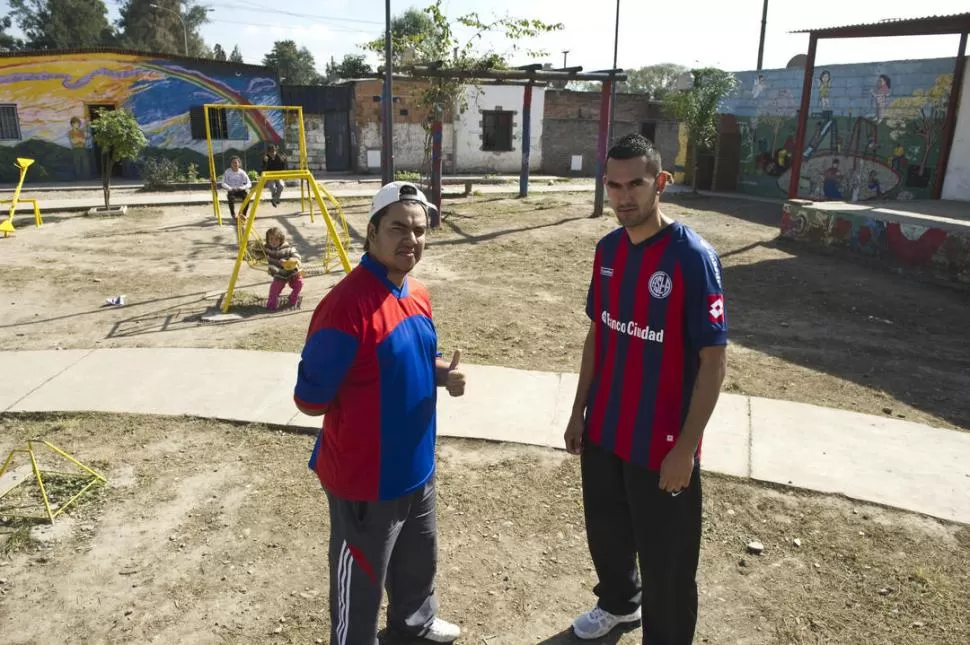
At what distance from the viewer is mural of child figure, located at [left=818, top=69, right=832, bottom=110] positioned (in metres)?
18.8

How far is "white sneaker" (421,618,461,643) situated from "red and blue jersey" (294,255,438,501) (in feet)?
2.71

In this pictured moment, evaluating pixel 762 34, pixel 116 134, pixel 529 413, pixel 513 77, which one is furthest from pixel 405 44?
pixel 762 34

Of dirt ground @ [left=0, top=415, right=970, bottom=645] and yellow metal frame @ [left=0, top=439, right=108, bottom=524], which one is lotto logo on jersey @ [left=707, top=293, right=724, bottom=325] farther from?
yellow metal frame @ [left=0, top=439, right=108, bottom=524]

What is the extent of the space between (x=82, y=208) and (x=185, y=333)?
39.4ft

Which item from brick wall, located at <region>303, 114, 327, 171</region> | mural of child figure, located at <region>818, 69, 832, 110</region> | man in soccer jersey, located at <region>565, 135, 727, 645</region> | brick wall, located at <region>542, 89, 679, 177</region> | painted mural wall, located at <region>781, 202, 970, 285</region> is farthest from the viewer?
brick wall, located at <region>542, 89, 679, 177</region>

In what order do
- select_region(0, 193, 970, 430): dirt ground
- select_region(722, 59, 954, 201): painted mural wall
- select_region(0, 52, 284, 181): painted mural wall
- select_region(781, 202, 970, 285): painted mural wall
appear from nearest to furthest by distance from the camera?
select_region(0, 193, 970, 430): dirt ground, select_region(781, 202, 970, 285): painted mural wall, select_region(722, 59, 954, 201): painted mural wall, select_region(0, 52, 284, 181): painted mural wall

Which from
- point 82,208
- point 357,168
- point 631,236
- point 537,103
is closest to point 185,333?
point 631,236

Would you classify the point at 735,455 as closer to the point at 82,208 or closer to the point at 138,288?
the point at 138,288

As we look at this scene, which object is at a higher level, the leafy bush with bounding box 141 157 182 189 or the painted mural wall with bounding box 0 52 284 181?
the painted mural wall with bounding box 0 52 284 181

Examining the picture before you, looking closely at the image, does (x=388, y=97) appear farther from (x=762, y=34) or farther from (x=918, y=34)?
(x=762, y=34)

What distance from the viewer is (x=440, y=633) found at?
294cm

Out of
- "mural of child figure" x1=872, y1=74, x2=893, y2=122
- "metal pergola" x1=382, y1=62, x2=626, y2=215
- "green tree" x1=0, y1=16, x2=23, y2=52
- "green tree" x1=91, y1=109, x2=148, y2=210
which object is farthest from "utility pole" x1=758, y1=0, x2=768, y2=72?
"green tree" x1=0, y1=16, x2=23, y2=52

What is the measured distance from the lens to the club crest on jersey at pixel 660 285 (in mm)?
2398

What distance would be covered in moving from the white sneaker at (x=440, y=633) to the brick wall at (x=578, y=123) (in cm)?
2934
